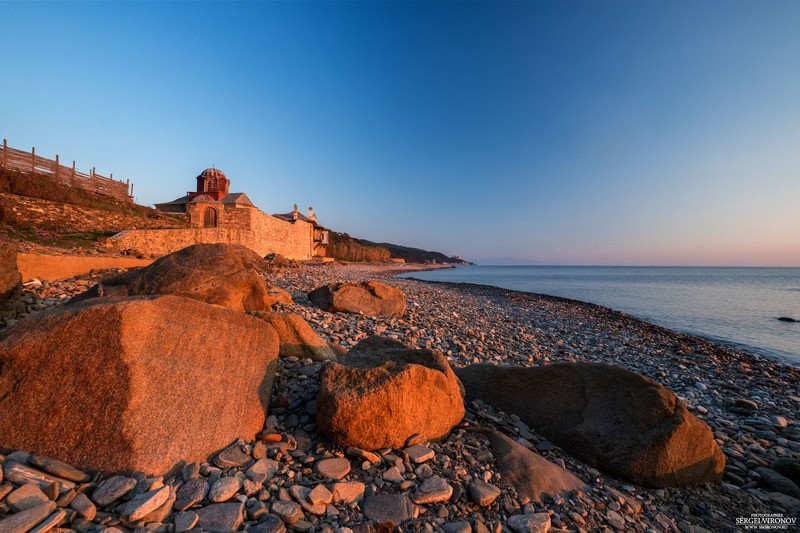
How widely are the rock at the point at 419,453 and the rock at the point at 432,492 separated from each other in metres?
0.24

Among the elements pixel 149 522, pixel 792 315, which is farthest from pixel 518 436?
pixel 792 315

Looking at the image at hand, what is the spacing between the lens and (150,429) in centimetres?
233

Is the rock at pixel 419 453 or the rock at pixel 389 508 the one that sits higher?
the rock at pixel 419 453

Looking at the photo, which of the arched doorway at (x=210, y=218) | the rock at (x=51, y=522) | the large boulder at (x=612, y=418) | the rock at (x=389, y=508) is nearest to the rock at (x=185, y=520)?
the rock at (x=51, y=522)

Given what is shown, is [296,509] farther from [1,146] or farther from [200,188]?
[200,188]

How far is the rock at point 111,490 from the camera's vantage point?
1899 millimetres

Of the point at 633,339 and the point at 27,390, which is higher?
the point at 27,390

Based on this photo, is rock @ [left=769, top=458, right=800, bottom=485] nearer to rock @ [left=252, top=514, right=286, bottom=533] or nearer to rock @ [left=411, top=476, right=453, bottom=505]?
rock @ [left=411, top=476, right=453, bottom=505]

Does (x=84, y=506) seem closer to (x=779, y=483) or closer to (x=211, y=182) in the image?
(x=779, y=483)

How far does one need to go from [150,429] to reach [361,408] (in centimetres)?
154

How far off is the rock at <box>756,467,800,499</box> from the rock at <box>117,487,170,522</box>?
5806mm

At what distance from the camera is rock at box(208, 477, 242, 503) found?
2086mm

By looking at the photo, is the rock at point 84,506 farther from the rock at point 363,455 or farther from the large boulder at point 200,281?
the large boulder at point 200,281

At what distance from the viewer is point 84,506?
1817mm
